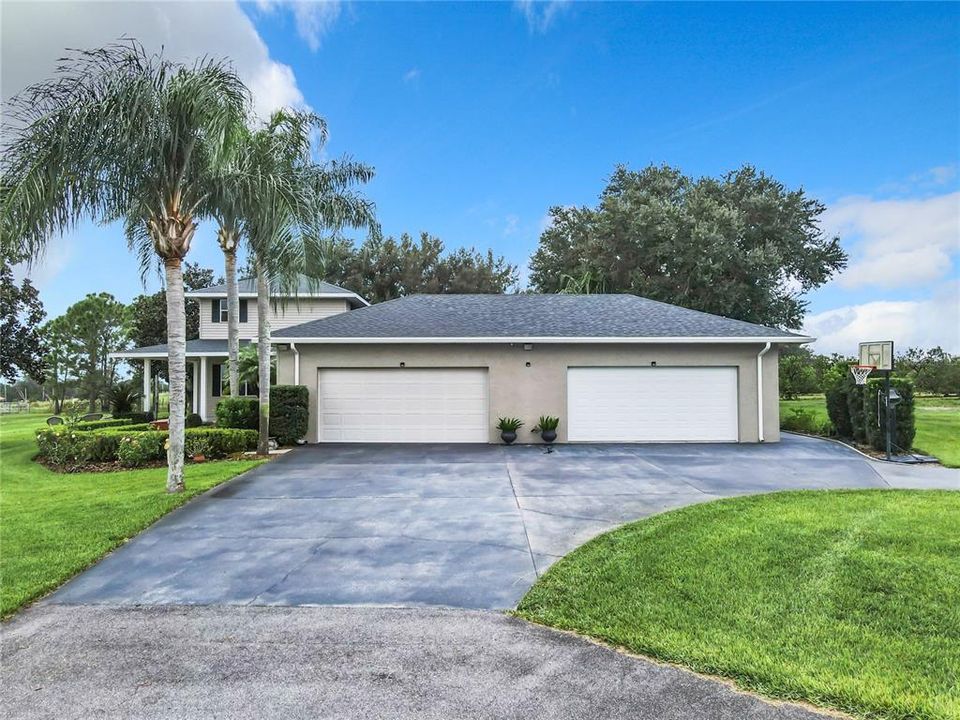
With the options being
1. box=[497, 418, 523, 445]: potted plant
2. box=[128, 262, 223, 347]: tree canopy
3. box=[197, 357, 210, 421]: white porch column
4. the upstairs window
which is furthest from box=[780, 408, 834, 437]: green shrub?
box=[128, 262, 223, 347]: tree canopy

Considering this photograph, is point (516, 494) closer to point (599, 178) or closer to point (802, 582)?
point (802, 582)

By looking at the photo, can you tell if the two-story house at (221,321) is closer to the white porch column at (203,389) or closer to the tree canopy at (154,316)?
the white porch column at (203,389)

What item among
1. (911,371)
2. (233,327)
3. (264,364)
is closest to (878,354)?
(264,364)

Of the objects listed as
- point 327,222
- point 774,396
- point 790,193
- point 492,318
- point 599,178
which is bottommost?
point 774,396

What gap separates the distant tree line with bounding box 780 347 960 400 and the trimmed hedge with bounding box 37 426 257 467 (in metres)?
22.3

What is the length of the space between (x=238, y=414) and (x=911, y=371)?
2748 cm

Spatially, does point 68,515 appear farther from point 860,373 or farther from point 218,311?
point 218,311

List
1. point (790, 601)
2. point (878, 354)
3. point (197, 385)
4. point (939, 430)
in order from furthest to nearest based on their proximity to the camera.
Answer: point (197, 385) → point (939, 430) → point (878, 354) → point (790, 601)

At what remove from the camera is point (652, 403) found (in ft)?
42.6

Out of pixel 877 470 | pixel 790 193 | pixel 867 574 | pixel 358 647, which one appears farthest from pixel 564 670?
pixel 790 193

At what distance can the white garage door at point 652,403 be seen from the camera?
1295 centimetres

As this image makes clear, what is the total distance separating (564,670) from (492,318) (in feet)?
38.0

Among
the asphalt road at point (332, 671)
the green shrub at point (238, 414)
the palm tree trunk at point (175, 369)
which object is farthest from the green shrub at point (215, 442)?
the asphalt road at point (332, 671)

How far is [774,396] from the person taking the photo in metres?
12.9
